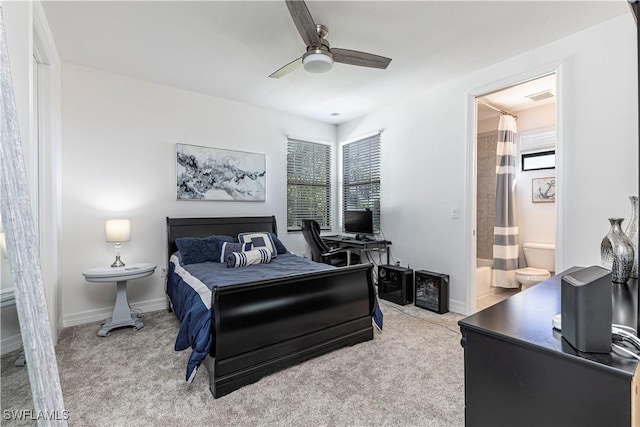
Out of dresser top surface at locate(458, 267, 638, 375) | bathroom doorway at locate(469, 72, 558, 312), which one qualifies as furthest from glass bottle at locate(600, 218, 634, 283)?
bathroom doorway at locate(469, 72, 558, 312)

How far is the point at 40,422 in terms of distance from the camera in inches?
42.8

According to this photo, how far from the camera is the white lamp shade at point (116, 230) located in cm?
307

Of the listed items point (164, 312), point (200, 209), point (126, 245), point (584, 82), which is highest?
point (584, 82)

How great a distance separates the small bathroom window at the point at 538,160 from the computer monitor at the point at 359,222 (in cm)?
242

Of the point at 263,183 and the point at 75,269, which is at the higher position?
the point at 263,183

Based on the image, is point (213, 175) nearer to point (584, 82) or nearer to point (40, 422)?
point (40, 422)

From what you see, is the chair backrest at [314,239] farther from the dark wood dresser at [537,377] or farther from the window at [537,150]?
the window at [537,150]

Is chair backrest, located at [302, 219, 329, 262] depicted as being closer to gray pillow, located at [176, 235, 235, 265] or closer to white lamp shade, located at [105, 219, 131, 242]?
gray pillow, located at [176, 235, 235, 265]

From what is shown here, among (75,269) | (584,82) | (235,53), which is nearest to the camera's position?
(584,82)

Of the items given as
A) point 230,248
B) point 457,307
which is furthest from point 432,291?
point 230,248

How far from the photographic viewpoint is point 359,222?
4.55 meters

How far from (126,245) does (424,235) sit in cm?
358

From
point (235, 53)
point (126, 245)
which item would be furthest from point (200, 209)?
point (235, 53)

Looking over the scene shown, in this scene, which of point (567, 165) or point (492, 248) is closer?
point (567, 165)
